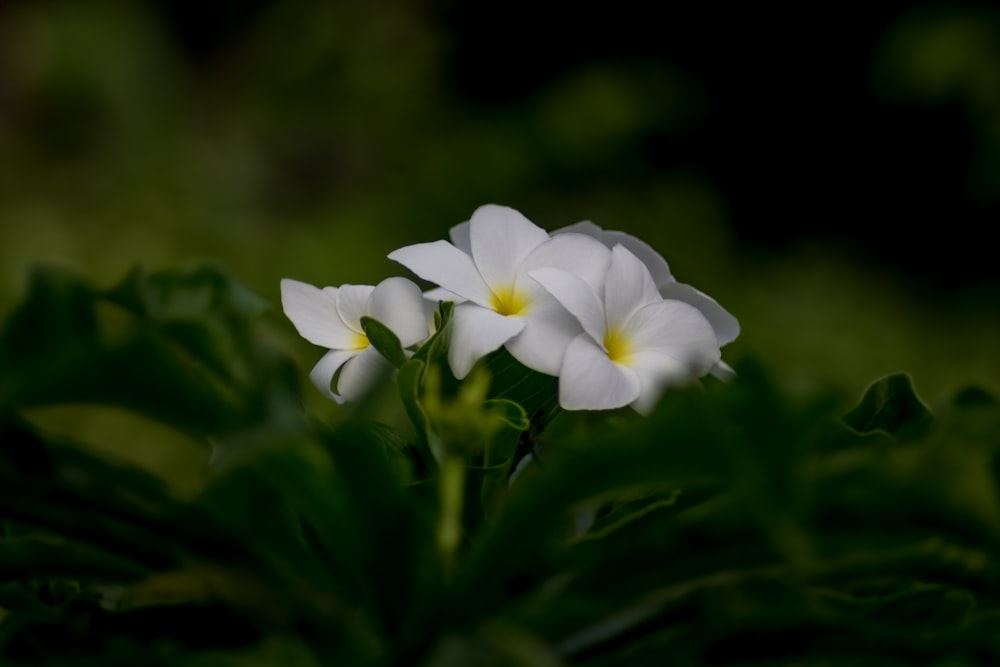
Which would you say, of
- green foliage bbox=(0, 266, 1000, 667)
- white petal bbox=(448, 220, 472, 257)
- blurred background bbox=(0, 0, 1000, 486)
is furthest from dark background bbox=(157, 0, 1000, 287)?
green foliage bbox=(0, 266, 1000, 667)

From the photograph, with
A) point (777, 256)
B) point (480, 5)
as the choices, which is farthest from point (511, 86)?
point (777, 256)

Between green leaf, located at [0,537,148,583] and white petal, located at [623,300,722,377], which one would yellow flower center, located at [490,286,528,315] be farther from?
green leaf, located at [0,537,148,583]

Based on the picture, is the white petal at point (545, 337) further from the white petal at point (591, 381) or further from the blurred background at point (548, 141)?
the blurred background at point (548, 141)

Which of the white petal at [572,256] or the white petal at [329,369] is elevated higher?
the white petal at [572,256]

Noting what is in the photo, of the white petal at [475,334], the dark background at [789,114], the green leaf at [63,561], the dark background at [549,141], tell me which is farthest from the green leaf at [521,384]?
the dark background at [789,114]

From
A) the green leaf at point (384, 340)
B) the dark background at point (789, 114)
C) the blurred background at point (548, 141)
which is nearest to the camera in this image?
the green leaf at point (384, 340)

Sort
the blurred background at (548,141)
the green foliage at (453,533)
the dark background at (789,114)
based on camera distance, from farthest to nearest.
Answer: the dark background at (789,114), the blurred background at (548,141), the green foliage at (453,533)

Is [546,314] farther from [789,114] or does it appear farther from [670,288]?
[789,114]
